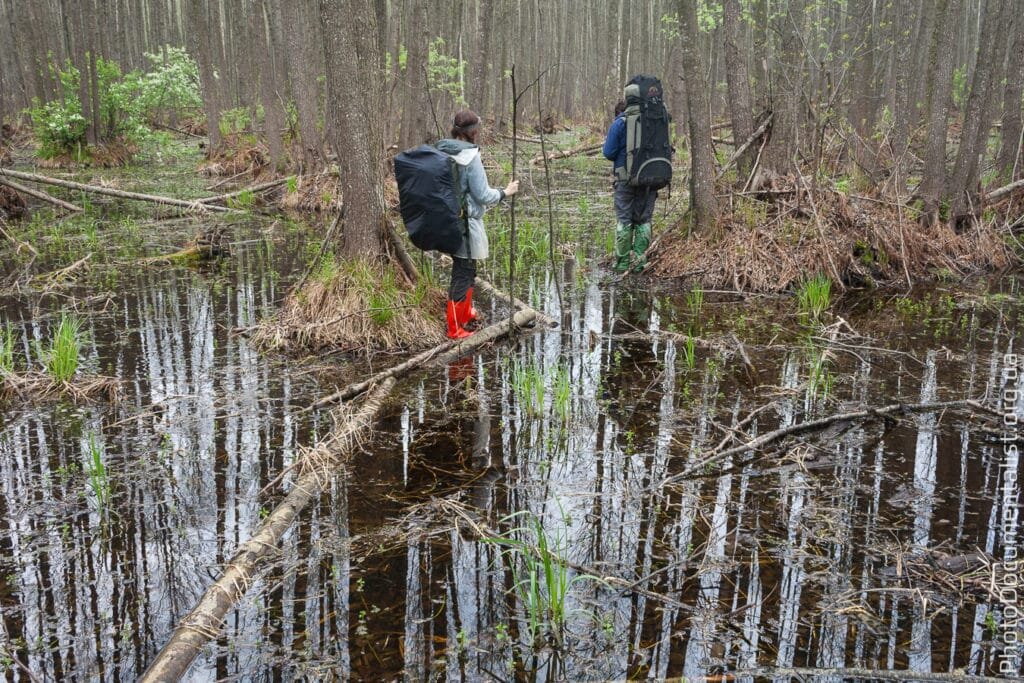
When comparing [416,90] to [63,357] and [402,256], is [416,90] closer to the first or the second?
[402,256]

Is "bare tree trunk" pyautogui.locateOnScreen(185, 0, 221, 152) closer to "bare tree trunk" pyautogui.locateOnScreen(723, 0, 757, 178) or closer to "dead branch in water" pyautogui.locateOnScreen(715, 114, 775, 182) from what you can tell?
"bare tree trunk" pyautogui.locateOnScreen(723, 0, 757, 178)

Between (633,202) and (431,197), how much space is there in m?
3.31

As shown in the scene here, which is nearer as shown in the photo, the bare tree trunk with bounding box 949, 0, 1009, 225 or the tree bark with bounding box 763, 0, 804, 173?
the tree bark with bounding box 763, 0, 804, 173

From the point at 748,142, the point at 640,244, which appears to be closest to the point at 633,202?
the point at 640,244

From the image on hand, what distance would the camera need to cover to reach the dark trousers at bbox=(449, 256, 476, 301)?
6.46 meters

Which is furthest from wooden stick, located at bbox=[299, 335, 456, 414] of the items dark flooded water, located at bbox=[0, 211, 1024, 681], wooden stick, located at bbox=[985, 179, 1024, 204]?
wooden stick, located at bbox=[985, 179, 1024, 204]

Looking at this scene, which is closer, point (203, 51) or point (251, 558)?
point (251, 558)

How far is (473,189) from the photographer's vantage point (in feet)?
20.2

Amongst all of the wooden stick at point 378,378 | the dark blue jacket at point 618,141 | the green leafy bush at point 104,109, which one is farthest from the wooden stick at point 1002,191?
the green leafy bush at point 104,109

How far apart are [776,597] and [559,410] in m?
2.07

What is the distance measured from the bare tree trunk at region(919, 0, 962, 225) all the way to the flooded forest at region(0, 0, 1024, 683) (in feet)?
0.31

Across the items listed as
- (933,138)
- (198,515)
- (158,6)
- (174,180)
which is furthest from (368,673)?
(158,6)

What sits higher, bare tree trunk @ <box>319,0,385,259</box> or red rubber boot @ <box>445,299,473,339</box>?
bare tree trunk @ <box>319,0,385,259</box>

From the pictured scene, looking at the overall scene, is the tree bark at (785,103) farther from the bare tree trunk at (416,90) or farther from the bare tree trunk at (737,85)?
the bare tree trunk at (416,90)
